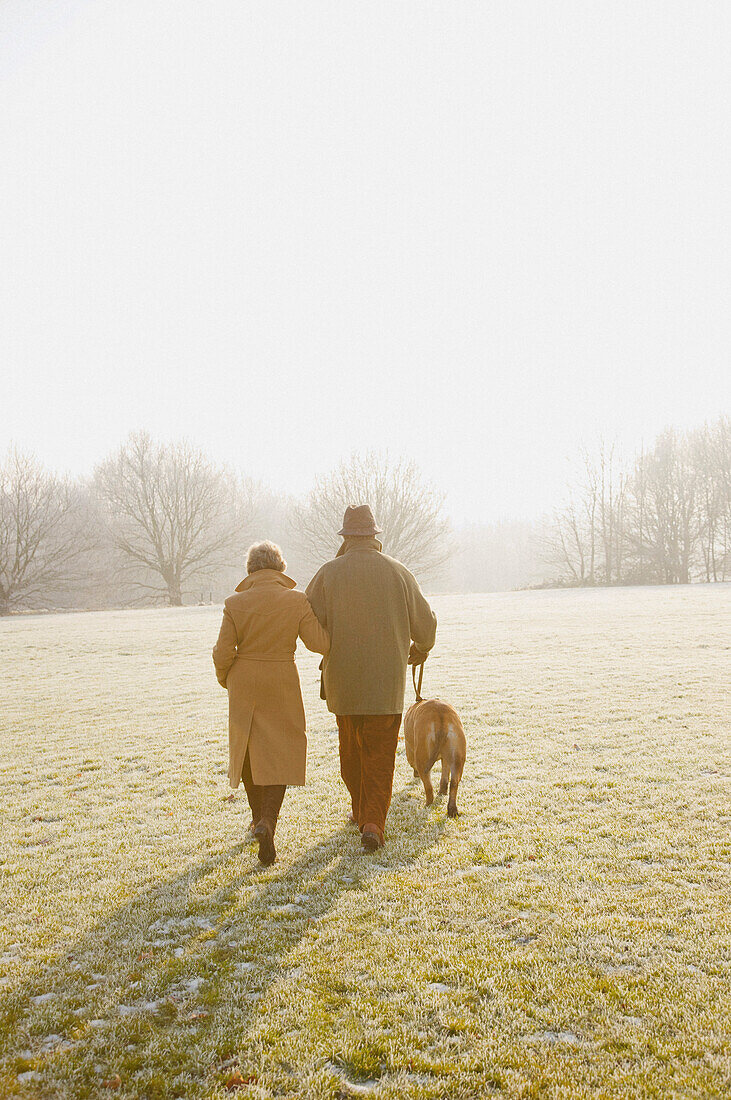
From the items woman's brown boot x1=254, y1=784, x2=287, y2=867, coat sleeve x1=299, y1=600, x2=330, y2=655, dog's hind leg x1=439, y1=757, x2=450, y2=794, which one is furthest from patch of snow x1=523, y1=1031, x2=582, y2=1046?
dog's hind leg x1=439, y1=757, x2=450, y2=794

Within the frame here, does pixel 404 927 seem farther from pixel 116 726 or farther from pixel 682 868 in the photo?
pixel 116 726

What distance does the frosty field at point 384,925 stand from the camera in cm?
286

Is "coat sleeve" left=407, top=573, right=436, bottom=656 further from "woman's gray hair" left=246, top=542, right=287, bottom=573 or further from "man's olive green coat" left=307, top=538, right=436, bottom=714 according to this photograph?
"woman's gray hair" left=246, top=542, right=287, bottom=573

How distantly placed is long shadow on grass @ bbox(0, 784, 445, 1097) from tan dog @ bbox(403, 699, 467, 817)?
2.61 feet

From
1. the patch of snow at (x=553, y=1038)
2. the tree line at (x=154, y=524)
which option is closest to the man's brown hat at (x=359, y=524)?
the patch of snow at (x=553, y=1038)

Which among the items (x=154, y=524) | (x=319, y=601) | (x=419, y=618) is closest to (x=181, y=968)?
(x=319, y=601)

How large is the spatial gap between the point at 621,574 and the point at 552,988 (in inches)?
1958

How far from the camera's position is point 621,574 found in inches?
1976

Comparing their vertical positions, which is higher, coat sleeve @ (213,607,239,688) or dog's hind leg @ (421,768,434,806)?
coat sleeve @ (213,607,239,688)

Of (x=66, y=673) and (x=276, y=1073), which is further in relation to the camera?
(x=66, y=673)

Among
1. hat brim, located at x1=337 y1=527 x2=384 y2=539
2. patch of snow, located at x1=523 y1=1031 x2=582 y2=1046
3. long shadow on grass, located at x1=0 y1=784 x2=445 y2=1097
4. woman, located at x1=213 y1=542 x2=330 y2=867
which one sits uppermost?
hat brim, located at x1=337 y1=527 x2=384 y2=539

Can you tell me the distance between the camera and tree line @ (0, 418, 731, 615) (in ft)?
145

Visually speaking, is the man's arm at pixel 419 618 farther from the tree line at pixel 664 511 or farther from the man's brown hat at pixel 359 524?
the tree line at pixel 664 511

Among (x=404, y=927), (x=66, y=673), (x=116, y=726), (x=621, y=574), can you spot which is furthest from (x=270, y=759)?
(x=621, y=574)
